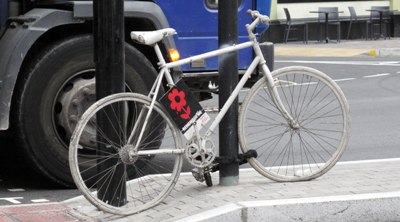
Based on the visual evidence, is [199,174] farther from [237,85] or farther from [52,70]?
[52,70]

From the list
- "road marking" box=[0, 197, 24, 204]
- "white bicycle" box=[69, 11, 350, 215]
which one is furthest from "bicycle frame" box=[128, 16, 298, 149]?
"road marking" box=[0, 197, 24, 204]

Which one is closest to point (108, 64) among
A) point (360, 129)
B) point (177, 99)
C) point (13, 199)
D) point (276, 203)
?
point (177, 99)

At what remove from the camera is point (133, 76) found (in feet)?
23.6

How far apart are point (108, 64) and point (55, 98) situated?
1.32 metres

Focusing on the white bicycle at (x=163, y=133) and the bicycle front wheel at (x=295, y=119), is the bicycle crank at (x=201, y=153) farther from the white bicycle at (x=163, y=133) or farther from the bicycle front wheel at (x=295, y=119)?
the bicycle front wheel at (x=295, y=119)

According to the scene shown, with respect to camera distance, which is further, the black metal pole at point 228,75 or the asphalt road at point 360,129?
the asphalt road at point 360,129

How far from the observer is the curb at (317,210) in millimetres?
5645

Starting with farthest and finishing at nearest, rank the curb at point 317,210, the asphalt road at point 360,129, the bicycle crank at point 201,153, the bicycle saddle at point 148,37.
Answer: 1. the asphalt road at point 360,129
2. the bicycle crank at point 201,153
3. the bicycle saddle at point 148,37
4. the curb at point 317,210

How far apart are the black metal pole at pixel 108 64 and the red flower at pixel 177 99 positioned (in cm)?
34

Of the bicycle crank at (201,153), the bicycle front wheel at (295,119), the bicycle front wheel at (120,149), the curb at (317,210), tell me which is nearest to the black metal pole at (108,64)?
the bicycle front wheel at (120,149)

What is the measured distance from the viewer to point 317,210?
5.80 meters

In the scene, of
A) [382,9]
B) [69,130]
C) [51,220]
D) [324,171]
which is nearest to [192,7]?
[69,130]

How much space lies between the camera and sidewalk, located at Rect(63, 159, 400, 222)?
5.70 meters

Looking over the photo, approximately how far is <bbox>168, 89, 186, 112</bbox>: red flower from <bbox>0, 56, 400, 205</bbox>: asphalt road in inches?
54.0
